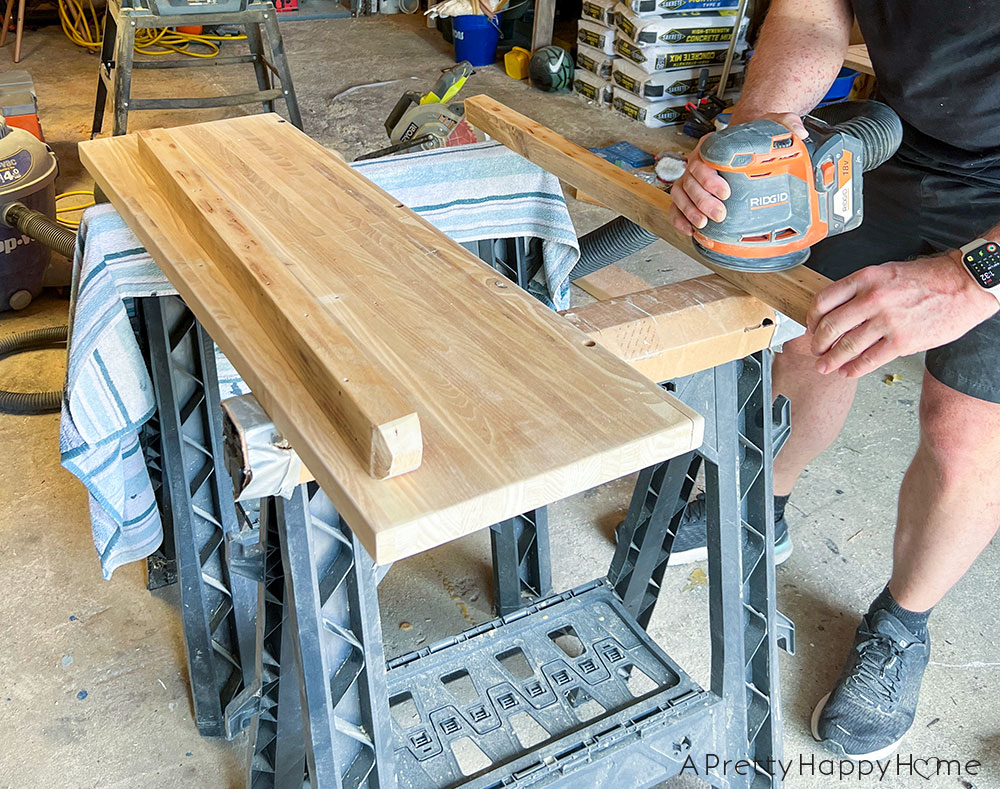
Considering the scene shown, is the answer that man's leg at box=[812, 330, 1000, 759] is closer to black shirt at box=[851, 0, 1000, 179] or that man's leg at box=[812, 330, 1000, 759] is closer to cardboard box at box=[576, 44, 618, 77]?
black shirt at box=[851, 0, 1000, 179]

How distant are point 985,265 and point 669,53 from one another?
11.9ft

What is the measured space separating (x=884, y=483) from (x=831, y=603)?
1.66ft

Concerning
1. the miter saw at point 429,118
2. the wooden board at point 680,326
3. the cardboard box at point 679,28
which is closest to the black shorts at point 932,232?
the wooden board at point 680,326

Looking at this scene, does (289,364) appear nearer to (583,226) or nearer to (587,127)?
(583,226)

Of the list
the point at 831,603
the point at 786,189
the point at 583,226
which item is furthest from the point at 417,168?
the point at 583,226

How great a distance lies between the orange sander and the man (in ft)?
0.18

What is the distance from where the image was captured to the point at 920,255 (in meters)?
1.71

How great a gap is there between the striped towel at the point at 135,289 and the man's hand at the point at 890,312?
64 centimetres

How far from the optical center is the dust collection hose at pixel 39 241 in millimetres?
2486

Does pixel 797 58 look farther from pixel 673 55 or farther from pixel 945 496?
pixel 673 55

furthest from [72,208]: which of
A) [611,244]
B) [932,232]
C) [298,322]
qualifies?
[932,232]

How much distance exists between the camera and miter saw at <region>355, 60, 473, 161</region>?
2.30m

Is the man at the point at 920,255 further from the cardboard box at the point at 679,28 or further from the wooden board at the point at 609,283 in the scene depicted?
the cardboard box at the point at 679,28

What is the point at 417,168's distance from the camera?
1695 mm
